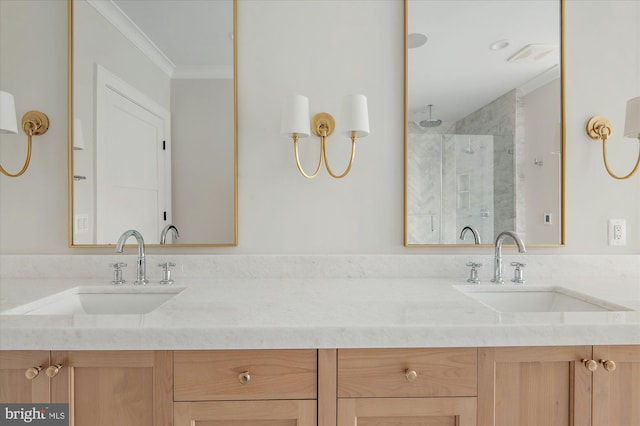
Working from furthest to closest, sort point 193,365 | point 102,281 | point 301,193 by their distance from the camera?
point 301,193, point 102,281, point 193,365

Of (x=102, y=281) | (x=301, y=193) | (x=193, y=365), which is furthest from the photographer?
(x=301, y=193)

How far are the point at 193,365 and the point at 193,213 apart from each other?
29.7 inches

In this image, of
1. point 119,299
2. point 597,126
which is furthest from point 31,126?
point 597,126

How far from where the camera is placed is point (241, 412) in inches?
36.9

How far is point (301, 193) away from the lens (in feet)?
5.15

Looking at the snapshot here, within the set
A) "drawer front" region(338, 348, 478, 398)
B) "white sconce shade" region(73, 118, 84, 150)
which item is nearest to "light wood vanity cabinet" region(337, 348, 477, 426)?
"drawer front" region(338, 348, 478, 398)

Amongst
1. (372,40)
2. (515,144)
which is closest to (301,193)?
(372,40)

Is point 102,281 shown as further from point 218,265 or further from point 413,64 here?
point 413,64

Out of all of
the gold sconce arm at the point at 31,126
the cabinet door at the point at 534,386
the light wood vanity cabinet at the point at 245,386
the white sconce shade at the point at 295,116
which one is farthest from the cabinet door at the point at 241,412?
the gold sconce arm at the point at 31,126

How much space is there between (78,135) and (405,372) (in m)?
1.54

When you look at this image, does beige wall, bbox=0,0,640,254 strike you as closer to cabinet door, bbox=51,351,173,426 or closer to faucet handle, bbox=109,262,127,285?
faucet handle, bbox=109,262,127,285

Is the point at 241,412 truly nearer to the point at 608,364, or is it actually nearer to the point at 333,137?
the point at 608,364

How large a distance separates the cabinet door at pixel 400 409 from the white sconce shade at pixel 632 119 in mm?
1252

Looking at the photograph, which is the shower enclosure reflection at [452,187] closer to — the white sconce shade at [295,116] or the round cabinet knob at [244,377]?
the white sconce shade at [295,116]
